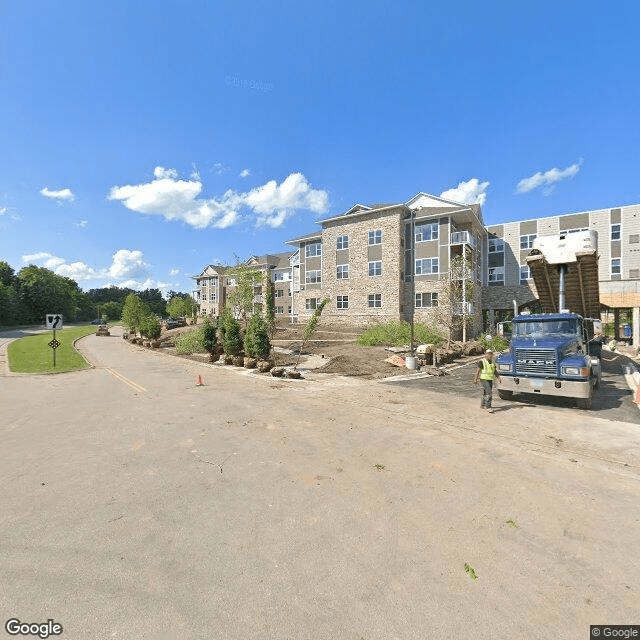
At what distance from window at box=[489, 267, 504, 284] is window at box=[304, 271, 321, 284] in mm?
23334

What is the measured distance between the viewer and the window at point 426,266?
120 ft

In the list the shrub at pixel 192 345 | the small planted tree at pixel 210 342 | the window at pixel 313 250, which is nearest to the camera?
the small planted tree at pixel 210 342

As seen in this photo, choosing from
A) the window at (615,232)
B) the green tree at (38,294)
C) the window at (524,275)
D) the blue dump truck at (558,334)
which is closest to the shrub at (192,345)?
the blue dump truck at (558,334)

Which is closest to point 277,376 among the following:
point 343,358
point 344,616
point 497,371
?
point 343,358

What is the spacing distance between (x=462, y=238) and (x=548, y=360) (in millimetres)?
28454

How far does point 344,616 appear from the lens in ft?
9.86

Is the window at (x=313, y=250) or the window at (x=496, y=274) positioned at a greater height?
the window at (x=313, y=250)

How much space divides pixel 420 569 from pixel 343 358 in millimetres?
16251

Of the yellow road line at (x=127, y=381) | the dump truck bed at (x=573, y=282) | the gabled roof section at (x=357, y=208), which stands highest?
the gabled roof section at (x=357, y=208)

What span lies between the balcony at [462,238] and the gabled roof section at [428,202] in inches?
158

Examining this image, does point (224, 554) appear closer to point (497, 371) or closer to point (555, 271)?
point (497, 371)

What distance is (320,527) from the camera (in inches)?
173

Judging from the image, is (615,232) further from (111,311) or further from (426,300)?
(111,311)

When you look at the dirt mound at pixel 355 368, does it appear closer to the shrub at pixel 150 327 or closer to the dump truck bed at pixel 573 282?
the dump truck bed at pixel 573 282
